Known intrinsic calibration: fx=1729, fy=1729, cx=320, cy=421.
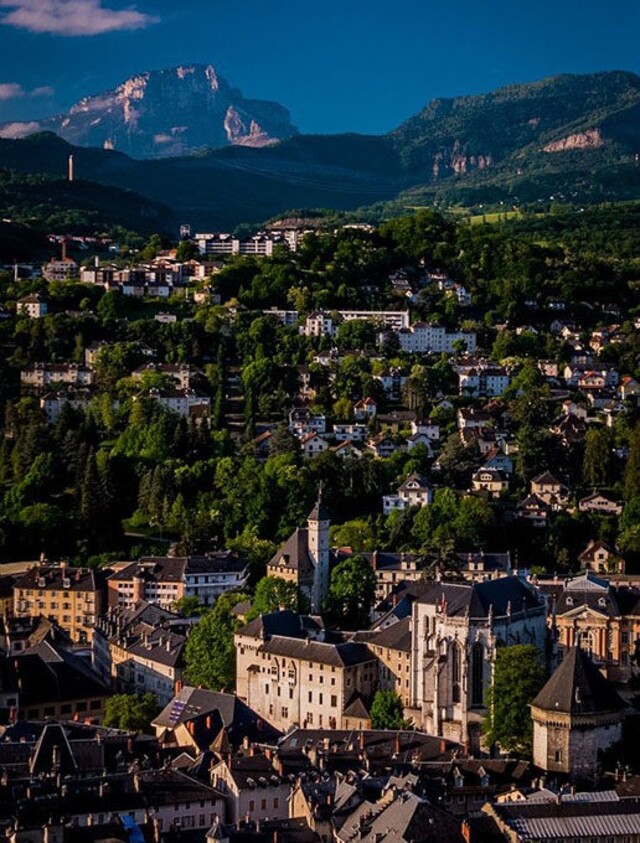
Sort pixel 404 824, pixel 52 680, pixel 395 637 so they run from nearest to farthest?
pixel 404 824
pixel 395 637
pixel 52 680

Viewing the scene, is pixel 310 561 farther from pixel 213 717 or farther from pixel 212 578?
pixel 213 717

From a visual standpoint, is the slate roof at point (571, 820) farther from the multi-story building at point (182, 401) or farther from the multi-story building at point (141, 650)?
the multi-story building at point (182, 401)

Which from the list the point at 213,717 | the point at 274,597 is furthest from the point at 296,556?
the point at 213,717

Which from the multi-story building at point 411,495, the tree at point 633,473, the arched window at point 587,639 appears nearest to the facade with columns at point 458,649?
the arched window at point 587,639

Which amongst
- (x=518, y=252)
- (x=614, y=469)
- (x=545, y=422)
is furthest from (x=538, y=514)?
(x=518, y=252)

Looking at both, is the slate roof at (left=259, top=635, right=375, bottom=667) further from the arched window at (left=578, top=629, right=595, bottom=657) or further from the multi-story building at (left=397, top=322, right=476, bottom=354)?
the multi-story building at (left=397, top=322, right=476, bottom=354)

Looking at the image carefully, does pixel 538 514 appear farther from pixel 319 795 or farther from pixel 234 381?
pixel 319 795

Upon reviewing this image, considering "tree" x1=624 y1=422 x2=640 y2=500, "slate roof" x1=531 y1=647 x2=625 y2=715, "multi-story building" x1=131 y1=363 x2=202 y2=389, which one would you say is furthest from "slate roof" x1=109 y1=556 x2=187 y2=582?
"slate roof" x1=531 y1=647 x2=625 y2=715
